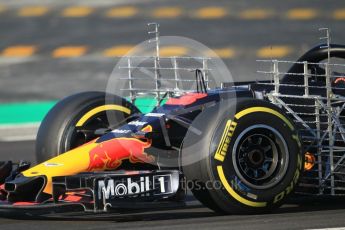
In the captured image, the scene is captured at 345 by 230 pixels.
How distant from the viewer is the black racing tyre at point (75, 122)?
25.9 ft

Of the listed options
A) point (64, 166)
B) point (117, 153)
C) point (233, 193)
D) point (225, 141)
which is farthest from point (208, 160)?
point (64, 166)

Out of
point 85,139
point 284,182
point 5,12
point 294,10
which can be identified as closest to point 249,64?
point 294,10

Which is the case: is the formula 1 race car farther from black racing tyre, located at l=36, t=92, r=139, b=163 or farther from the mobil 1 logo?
black racing tyre, located at l=36, t=92, r=139, b=163

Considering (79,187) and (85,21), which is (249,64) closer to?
(85,21)

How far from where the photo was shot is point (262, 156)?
6754mm

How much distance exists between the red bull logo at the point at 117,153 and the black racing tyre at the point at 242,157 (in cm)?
58

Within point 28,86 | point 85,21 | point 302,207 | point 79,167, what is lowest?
point 302,207

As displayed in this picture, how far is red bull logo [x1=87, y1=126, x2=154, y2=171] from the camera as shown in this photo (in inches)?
276

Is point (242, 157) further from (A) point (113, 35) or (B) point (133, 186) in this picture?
(A) point (113, 35)

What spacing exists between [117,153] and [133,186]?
0.56 m

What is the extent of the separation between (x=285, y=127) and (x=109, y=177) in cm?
152

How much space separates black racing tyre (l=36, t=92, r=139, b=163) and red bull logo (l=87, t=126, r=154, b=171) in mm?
657

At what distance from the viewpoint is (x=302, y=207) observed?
7277 millimetres

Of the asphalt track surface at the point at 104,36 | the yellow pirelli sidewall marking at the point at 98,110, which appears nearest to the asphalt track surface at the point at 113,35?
the asphalt track surface at the point at 104,36
